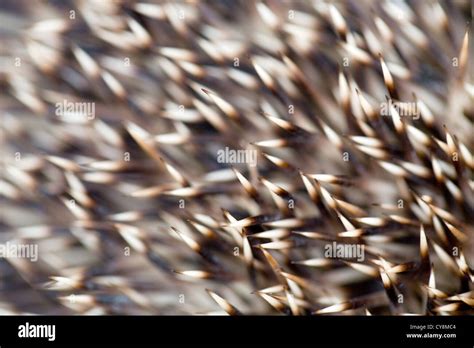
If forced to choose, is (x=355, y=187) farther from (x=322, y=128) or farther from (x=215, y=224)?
(x=215, y=224)

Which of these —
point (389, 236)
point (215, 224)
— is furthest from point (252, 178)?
point (389, 236)
